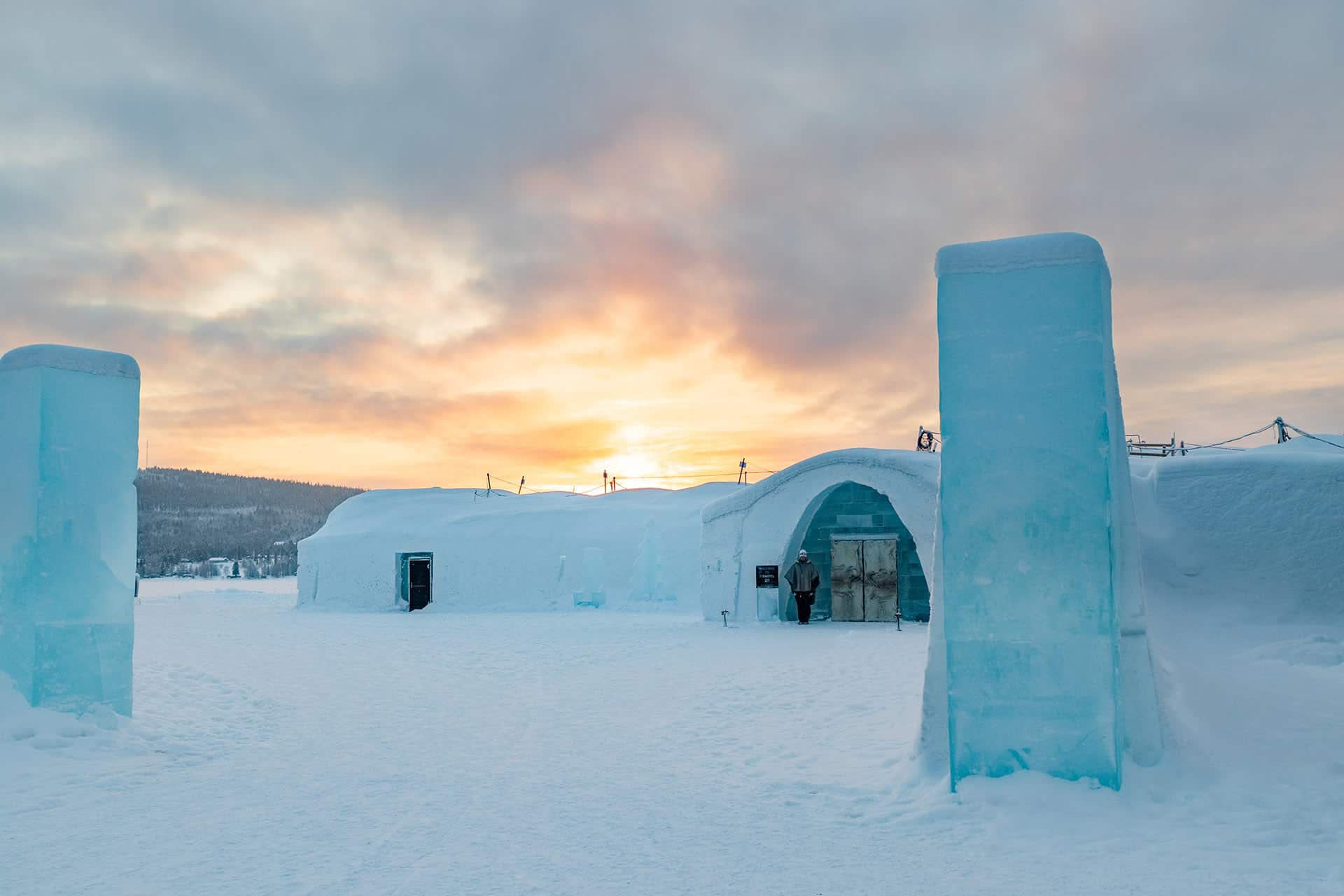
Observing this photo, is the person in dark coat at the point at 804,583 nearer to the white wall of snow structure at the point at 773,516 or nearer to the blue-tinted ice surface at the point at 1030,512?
the white wall of snow structure at the point at 773,516

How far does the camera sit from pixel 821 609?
2006cm

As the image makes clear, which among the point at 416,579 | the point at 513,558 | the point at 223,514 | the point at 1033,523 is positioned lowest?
the point at 416,579

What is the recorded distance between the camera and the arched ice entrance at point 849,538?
19.5 meters

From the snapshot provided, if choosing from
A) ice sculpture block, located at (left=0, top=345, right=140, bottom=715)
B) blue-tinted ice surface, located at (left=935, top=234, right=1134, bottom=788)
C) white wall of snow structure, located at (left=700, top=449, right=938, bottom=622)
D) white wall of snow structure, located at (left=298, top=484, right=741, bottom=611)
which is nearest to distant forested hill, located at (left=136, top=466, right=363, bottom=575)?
white wall of snow structure, located at (left=298, top=484, right=741, bottom=611)

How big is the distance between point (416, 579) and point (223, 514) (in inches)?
3337

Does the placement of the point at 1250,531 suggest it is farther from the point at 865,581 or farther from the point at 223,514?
the point at 223,514

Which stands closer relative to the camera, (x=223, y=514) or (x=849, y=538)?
(x=849, y=538)

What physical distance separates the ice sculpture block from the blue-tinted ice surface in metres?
6.76

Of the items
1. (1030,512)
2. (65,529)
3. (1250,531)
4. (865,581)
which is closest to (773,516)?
(865,581)

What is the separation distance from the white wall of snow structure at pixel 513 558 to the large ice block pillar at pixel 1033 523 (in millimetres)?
19950

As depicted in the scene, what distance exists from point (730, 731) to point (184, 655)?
963cm

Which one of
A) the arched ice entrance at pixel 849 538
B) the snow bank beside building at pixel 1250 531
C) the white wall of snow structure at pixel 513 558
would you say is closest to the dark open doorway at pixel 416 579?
the white wall of snow structure at pixel 513 558

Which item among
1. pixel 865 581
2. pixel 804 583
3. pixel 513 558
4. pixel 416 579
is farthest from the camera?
pixel 416 579

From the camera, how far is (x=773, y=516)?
64.2 ft
